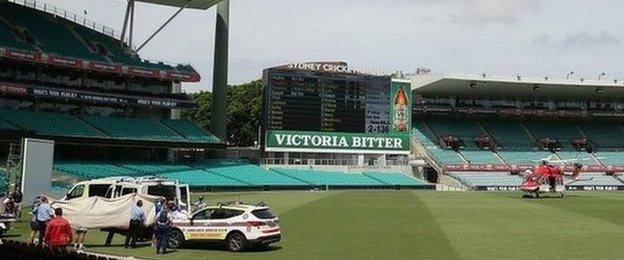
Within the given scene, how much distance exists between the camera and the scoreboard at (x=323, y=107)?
229ft

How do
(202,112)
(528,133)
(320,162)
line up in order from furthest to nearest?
1. (202,112)
2. (528,133)
3. (320,162)

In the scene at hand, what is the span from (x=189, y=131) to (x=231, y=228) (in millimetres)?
49993

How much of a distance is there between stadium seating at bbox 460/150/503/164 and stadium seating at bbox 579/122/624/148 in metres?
17.2

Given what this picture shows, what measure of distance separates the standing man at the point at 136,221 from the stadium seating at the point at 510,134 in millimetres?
74108

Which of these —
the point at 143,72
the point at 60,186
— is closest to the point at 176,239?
the point at 60,186

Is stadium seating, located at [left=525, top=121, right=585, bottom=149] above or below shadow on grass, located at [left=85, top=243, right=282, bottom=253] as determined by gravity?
above

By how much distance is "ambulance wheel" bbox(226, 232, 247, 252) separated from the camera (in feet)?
72.8

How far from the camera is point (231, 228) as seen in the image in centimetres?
2227

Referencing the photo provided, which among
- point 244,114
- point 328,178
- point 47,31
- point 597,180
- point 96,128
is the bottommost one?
point 328,178

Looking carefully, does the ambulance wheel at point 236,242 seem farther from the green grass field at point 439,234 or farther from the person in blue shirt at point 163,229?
the person in blue shirt at point 163,229

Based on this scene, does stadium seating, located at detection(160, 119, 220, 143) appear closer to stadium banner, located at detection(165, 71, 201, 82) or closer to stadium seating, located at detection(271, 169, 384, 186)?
stadium banner, located at detection(165, 71, 201, 82)

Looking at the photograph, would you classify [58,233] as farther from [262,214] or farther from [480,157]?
[480,157]

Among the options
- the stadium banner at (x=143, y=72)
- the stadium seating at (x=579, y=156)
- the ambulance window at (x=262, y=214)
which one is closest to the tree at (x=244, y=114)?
the stadium banner at (x=143, y=72)

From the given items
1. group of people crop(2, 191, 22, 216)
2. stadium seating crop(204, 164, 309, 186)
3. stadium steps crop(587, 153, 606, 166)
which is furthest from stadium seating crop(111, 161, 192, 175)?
stadium steps crop(587, 153, 606, 166)
